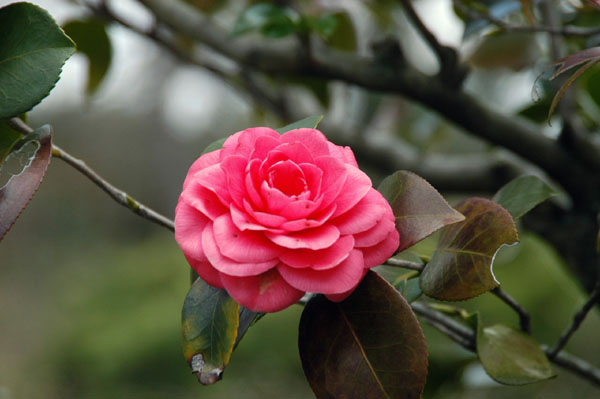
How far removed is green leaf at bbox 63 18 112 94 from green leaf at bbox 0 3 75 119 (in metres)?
0.52

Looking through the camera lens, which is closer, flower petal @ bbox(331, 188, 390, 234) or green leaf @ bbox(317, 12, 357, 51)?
flower petal @ bbox(331, 188, 390, 234)

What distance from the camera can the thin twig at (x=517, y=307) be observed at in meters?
0.46

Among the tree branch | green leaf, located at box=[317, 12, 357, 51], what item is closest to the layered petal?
the tree branch

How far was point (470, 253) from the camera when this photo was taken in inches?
15.4

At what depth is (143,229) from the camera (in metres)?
7.53

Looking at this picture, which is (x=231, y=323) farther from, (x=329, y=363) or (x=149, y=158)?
(x=149, y=158)

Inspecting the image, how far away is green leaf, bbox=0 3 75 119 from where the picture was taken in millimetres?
407

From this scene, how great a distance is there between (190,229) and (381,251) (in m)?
0.13

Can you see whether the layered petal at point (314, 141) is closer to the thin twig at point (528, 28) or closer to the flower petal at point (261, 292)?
the flower petal at point (261, 292)

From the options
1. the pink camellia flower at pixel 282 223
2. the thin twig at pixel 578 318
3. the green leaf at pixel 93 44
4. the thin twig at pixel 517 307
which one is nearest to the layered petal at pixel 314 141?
the pink camellia flower at pixel 282 223

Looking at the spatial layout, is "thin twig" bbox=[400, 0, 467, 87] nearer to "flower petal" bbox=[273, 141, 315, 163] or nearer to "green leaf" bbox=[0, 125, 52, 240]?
"flower petal" bbox=[273, 141, 315, 163]

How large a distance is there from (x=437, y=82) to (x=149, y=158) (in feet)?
26.2

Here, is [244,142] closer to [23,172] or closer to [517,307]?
[23,172]

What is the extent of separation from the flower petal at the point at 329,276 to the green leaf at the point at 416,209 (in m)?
0.05
